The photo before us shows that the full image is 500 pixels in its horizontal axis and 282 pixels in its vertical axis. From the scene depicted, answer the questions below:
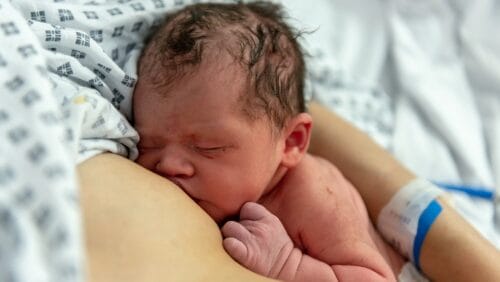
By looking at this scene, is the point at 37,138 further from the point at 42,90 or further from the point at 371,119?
the point at 371,119

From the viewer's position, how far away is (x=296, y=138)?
4.25ft

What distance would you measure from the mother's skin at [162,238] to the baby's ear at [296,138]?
248 mm

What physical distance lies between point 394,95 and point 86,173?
0.99m

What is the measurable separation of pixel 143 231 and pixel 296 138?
0.45 m

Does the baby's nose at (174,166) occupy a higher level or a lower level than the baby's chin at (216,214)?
higher

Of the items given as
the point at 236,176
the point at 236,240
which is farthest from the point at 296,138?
the point at 236,240

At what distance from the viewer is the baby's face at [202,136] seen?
1138 millimetres

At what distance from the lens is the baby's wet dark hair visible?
1.17 m

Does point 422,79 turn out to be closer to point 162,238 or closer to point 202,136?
point 202,136

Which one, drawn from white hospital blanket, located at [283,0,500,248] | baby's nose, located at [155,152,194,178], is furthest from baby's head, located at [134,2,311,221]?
white hospital blanket, located at [283,0,500,248]

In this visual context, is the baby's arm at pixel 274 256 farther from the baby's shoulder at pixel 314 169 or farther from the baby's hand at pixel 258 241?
the baby's shoulder at pixel 314 169

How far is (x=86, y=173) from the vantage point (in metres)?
0.96

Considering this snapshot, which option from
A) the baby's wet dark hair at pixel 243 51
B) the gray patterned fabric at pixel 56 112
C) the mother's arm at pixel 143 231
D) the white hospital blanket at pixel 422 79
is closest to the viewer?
the gray patterned fabric at pixel 56 112

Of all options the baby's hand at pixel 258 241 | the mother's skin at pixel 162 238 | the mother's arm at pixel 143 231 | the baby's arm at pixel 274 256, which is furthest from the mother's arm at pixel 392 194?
the mother's arm at pixel 143 231
